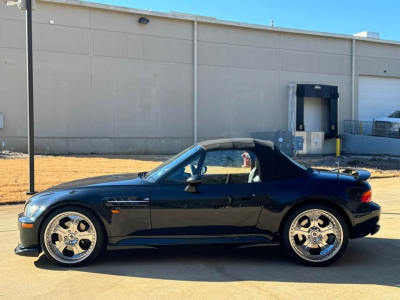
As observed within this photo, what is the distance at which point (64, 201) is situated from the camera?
4613 millimetres

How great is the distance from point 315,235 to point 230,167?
130 cm

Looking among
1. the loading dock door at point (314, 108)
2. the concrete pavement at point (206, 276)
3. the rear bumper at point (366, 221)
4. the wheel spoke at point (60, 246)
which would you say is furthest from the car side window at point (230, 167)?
the loading dock door at point (314, 108)

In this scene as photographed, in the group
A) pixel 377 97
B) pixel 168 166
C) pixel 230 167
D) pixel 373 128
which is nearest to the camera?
pixel 230 167

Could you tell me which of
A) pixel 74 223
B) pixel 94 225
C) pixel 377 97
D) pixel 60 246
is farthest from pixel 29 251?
pixel 377 97

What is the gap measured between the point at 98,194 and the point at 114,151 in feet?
66.7

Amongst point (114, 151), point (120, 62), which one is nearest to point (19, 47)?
point (120, 62)

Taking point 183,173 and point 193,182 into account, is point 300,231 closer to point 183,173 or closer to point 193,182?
point 193,182

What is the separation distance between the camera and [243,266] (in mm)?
4770

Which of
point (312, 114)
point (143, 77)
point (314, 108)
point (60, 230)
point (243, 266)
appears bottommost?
point (243, 266)

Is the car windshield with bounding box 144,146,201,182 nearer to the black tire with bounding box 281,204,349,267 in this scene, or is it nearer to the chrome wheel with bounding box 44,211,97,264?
the chrome wheel with bounding box 44,211,97,264

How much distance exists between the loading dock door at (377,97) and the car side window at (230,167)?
28945mm

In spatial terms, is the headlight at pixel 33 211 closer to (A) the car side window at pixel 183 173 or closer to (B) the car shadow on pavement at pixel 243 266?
(B) the car shadow on pavement at pixel 243 266

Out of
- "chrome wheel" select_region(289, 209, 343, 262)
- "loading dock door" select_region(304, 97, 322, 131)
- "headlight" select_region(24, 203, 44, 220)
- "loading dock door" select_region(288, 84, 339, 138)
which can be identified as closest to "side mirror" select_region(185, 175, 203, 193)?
"chrome wheel" select_region(289, 209, 343, 262)

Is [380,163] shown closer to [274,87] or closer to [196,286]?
[274,87]
